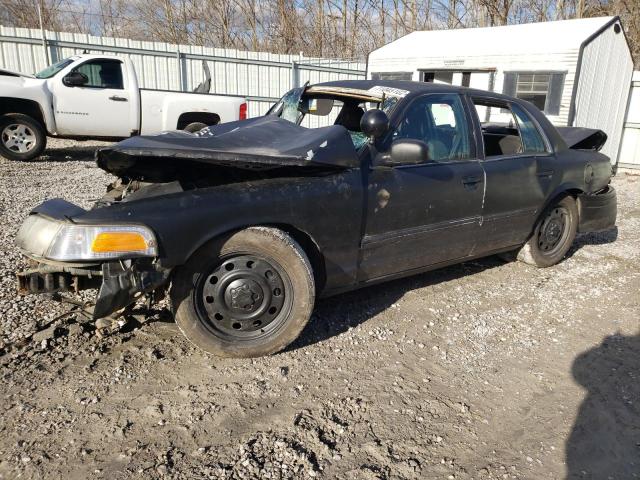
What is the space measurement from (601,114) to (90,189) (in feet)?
36.6

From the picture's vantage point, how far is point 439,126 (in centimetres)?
385

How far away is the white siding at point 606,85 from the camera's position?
10711 millimetres

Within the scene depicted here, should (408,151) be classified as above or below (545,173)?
above

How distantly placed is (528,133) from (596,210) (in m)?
1.32

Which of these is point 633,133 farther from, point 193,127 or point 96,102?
point 96,102

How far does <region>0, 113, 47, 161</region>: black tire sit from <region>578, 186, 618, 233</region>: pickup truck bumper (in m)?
8.87

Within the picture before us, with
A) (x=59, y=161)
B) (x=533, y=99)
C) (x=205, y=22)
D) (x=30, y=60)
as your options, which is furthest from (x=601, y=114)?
(x=205, y=22)

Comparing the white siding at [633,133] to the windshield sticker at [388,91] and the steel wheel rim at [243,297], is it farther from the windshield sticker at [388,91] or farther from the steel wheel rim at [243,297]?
the steel wheel rim at [243,297]

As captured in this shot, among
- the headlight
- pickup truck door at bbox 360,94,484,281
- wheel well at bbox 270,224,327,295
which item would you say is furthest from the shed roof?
the headlight

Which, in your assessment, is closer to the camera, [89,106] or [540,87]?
[89,106]

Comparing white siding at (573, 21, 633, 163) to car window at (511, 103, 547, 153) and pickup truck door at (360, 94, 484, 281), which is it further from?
pickup truck door at (360, 94, 484, 281)

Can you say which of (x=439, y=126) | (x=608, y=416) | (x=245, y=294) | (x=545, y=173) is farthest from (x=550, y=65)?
(x=245, y=294)

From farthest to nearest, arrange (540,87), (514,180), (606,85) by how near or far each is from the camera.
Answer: (606,85) < (540,87) < (514,180)

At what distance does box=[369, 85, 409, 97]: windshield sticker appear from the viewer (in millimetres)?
3664
